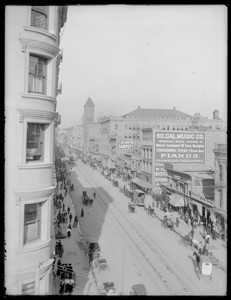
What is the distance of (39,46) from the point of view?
10883 millimetres

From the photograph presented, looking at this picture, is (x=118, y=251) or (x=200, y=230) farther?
(x=200, y=230)

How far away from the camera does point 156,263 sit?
22.2 m

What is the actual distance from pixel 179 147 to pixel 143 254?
2846cm

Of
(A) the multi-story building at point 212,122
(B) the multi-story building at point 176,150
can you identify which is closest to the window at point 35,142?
(B) the multi-story building at point 176,150

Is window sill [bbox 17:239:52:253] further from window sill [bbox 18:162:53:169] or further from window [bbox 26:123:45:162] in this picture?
window [bbox 26:123:45:162]

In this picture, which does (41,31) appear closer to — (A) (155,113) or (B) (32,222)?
(B) (32,222)

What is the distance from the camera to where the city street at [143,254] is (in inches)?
734

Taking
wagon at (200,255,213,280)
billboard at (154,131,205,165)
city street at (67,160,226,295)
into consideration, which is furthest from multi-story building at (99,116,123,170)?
wagon at (200,255,213,280)

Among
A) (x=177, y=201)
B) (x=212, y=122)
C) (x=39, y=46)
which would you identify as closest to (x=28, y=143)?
(x=39, y=46)

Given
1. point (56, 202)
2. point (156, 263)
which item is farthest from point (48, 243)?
point (56, 202)

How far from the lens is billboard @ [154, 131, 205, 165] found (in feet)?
164
